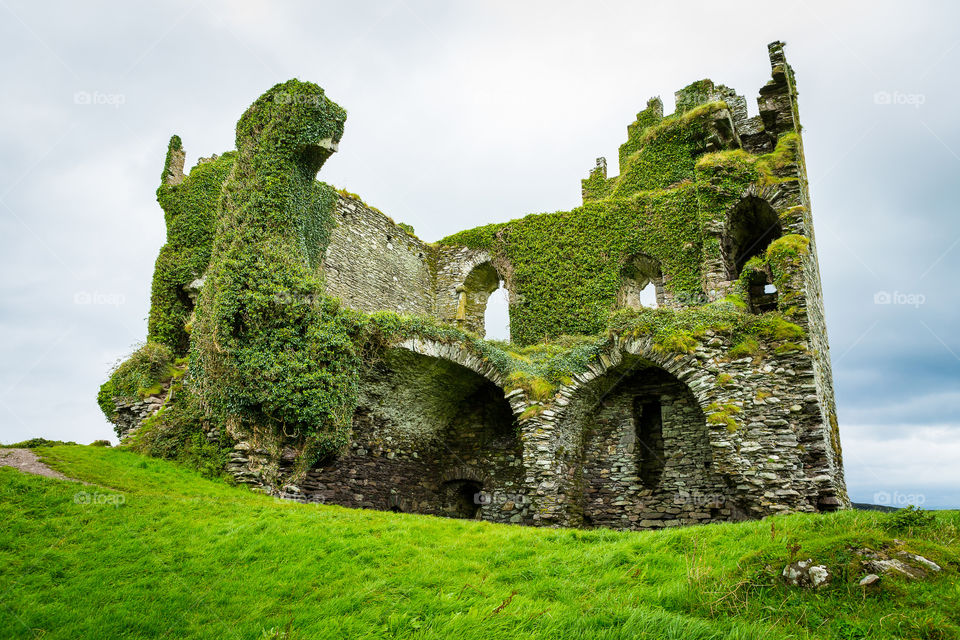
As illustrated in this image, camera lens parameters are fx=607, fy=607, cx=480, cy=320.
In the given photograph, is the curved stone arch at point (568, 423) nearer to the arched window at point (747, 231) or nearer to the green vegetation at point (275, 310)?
the green vegetation at point (275, 310)

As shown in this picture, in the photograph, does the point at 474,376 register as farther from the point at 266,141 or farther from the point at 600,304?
the point at 266,141

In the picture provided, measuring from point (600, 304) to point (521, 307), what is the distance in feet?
9.17

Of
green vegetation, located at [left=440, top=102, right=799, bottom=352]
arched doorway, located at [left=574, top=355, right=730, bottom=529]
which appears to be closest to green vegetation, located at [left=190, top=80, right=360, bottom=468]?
arched doorway, located at [left=574, top=355, right=730, bottom=529]

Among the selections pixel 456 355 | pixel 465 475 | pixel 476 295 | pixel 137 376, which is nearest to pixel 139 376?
pixel 137 376

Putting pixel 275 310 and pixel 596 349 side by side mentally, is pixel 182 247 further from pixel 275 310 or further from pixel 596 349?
pixel 596 349

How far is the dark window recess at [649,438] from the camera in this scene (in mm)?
15234

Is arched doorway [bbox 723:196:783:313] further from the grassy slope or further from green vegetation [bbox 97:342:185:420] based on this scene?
green vegetation [bbox 97:342:185:420]

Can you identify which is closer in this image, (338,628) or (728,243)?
(338,628)

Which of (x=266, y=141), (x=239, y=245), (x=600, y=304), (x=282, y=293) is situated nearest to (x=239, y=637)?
(x=282, y=293)

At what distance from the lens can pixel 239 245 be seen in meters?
14.8

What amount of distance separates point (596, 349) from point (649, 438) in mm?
2879

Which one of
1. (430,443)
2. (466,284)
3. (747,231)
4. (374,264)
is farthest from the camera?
(466,284)
